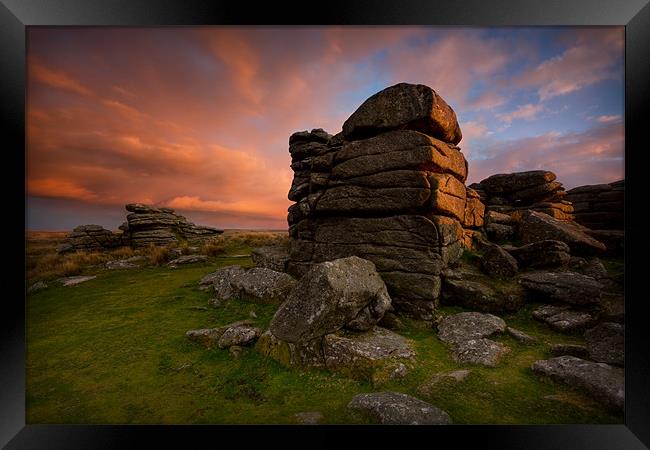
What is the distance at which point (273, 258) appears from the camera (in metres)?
11.9

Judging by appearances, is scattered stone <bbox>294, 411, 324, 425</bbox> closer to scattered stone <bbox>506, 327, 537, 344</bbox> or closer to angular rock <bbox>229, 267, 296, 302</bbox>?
angular rock <bbox>229, 267, 296, 302</bbox>

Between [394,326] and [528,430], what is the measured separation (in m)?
3.66

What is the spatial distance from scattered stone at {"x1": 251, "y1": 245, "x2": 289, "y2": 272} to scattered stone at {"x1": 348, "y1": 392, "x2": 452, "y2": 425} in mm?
7717

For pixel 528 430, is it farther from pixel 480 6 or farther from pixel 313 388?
pixel 480 6

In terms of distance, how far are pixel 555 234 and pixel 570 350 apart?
690 centimetres

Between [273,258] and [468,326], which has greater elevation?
[273,258]

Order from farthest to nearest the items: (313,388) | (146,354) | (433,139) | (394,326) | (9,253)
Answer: (433,139) → (394,326) → (146,354) → (313,388) → (9,253)

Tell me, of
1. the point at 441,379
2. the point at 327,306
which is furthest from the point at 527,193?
the point at 327,306

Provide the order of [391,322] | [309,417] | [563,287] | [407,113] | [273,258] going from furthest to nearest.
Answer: [273,258] → [407,113] → [391,322] → [563,287] → [309,417]

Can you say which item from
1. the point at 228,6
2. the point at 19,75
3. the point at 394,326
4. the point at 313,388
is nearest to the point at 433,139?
the point at 394,326

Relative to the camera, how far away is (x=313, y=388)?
5.02m

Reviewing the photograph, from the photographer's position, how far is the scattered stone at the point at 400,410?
4.07 metres

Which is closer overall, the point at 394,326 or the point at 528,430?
the point at 528,430

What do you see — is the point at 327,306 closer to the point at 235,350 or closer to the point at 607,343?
the point at 235,350
